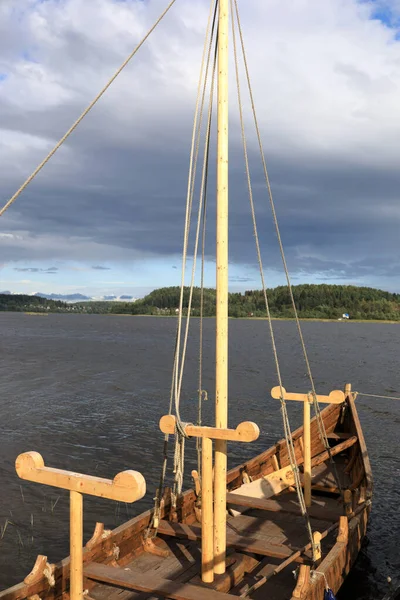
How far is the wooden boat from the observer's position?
7.64 metres

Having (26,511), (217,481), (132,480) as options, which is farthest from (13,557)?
(132,480)

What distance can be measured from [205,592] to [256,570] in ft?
7.50

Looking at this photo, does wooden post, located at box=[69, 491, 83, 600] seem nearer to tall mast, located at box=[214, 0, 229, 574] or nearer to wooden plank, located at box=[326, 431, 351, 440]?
tall mast, located at box=[214, 0, 229, 574]

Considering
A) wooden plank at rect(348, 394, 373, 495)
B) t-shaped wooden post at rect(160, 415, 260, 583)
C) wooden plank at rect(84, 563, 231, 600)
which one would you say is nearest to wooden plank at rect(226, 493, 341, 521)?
wooden plank at rect(348, 394, 373, 495)

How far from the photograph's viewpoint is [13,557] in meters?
14.9

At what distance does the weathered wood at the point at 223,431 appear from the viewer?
820 cm

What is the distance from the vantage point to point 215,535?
9008mm

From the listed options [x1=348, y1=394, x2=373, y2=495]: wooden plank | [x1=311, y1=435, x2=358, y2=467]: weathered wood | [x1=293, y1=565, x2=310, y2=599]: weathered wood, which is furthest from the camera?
[x1=311, y1=435, x2=358, y2=467]: weathered wood

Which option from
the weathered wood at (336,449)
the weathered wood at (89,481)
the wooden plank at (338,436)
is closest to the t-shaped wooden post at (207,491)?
the weathered wood at (89,481)

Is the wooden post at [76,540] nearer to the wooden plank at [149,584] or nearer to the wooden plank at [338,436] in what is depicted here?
the wooden plank at [149,584]

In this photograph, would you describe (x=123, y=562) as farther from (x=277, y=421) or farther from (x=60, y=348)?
(x=60, y=348)

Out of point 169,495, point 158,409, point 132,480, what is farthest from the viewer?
point 158,409

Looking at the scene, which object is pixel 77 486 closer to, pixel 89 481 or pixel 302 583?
pixel 89 481

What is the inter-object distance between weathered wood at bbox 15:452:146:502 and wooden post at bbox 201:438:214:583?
3.11 m
